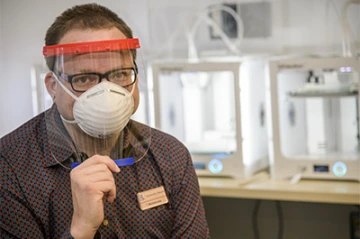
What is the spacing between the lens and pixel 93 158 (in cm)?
84

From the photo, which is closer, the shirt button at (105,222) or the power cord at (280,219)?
the shirt button at (105,222)

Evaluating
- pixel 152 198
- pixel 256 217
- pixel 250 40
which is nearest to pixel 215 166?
pixel 256 217

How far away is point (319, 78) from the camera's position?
2057mm

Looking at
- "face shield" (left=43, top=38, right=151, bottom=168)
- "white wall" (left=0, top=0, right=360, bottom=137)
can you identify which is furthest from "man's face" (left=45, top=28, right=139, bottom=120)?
"white wall" (left=0, top=0, right=360, bottom=137)

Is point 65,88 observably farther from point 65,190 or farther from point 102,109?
point 65,190

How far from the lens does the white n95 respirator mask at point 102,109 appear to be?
2.74ft

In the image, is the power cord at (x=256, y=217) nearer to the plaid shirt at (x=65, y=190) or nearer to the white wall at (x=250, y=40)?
the white wall at (x=250, y=40)

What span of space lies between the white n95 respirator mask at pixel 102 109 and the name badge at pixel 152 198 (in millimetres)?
266

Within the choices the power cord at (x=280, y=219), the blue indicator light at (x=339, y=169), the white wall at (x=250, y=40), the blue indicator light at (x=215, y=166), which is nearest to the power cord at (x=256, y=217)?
the power cord at (x=280, y=219)

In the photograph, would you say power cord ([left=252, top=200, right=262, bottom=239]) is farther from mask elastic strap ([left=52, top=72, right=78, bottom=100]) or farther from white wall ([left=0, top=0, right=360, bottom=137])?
mask elastic strap ([left=52, top=72, right=78, bottom=100])

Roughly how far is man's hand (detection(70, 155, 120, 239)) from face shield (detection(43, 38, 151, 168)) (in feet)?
0.11

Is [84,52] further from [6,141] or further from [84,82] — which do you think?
[6,141]

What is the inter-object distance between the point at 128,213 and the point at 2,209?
25cm

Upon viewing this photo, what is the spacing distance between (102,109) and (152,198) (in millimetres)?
315
